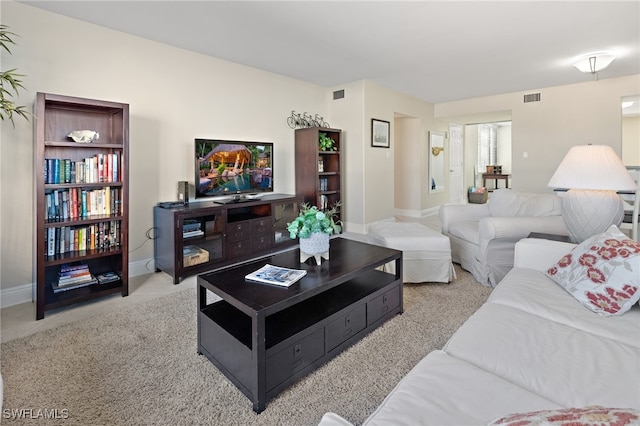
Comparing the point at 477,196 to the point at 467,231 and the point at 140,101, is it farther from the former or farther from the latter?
the point at 140,101

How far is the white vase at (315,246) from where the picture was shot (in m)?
1.98

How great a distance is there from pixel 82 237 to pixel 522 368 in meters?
3.06

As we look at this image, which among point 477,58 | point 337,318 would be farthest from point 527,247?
point 477,58

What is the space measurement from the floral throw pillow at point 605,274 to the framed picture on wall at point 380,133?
12.5 feet

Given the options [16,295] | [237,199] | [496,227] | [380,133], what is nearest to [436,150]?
[380,133]

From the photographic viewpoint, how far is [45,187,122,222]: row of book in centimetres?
249

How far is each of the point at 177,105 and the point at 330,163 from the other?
2333 mm

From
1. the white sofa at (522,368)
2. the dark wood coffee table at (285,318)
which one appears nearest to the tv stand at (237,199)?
the dark wood coffee table at (285,318)

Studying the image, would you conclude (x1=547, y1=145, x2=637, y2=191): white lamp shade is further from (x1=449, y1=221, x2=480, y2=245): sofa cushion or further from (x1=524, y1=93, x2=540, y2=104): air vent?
(x1=524, y1=93, x2=540, y2=104): air vent

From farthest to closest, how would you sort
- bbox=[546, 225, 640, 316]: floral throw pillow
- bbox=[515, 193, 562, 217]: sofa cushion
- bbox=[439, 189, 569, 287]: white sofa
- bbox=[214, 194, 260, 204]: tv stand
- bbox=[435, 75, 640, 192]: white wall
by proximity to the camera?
1. bbox=[435, 75, 640, 192]: white wall
2. bbox=[214, 194, 260, 204]: tv stand
3. bbox=[515, 193, 562, 217]: sofa cushion
4. bbox=[439, 189, 569, 287]: white sofa
5. bbox=[546, 225, 640, 316]: floral throw pillow

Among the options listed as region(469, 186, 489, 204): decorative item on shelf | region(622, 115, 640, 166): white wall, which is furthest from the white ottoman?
region(622, 115, 640, 166): white wall

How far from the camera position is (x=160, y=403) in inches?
57.5

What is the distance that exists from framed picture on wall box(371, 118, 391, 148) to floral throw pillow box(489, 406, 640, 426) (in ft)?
16.1

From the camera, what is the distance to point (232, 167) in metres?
3.80
